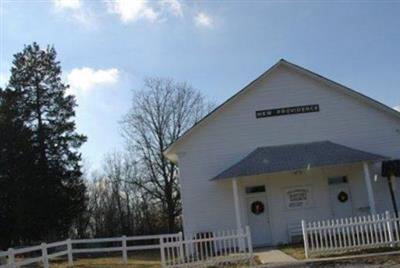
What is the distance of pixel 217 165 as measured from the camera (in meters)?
24.5

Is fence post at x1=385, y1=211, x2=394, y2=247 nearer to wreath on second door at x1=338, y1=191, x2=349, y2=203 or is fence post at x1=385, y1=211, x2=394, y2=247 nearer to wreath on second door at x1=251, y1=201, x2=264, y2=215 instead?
wreath on second door at x1=338, y1=191, x2=349, y2=203

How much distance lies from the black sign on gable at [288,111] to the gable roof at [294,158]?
152 cm

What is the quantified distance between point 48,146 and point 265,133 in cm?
2167

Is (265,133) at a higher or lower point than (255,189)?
higher

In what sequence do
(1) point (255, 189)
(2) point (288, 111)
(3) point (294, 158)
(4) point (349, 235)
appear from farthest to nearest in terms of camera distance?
1. (2) point (288, 111)
2. (1) point (255, 189)
3. (3) point (294, 158)
4. (4) point (349, 235)

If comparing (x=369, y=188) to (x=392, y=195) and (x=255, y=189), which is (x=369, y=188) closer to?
(x=392, y=195)

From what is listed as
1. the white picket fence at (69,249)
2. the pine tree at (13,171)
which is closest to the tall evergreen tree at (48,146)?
the pine tree at (13,171)

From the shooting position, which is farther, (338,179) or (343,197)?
(338,179)

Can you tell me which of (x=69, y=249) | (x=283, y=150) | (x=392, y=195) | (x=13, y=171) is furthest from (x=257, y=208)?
(x=13, y=171)

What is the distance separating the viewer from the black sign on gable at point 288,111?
24891 millimetres

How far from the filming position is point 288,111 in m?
24.9

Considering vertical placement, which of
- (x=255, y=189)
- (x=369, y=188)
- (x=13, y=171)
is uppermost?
(x=13, y=171)

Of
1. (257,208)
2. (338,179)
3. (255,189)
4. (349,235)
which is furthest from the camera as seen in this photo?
(255,189)

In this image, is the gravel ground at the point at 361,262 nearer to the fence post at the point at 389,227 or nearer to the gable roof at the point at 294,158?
the fence post at the point at 389,227
